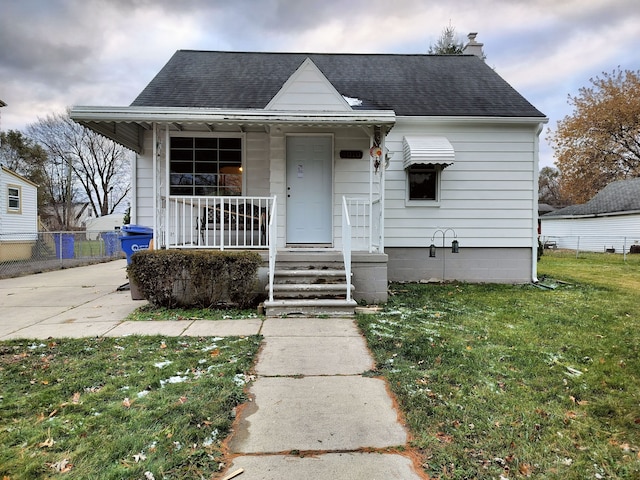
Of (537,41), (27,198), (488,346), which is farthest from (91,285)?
(537,41)

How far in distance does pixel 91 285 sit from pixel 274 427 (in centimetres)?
759

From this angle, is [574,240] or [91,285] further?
[574,240]

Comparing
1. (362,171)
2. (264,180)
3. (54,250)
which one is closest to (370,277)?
(362,171)

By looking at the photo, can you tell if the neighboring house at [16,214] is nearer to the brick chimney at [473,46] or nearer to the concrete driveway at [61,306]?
the concrete driveway at [61,306]

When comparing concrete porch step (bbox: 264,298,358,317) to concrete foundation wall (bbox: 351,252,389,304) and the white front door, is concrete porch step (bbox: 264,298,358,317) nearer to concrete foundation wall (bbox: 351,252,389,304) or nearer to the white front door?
concrete foundation wall (bbox: 351,252,389,304)

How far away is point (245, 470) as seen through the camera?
176 centimetres

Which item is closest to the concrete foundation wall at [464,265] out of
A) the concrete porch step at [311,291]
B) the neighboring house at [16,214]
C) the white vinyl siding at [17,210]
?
the concrete porch step at [311,291]

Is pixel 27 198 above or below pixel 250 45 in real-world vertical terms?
below

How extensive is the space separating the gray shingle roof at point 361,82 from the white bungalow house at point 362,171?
2.3 inches

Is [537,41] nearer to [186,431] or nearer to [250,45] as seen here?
[250,45]

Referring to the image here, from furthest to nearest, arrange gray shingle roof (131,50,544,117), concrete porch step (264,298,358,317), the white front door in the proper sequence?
1. gray shingle roof (131,50,544,117)
2. the white front door
3. concrete porch step (264,298,358,317)

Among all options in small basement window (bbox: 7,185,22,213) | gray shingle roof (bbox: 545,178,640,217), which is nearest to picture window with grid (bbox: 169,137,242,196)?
small basement window (bbox: 7,185,22,213)

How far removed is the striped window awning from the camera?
686 centimetres

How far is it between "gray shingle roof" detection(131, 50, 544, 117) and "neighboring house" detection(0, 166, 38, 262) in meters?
10.2
